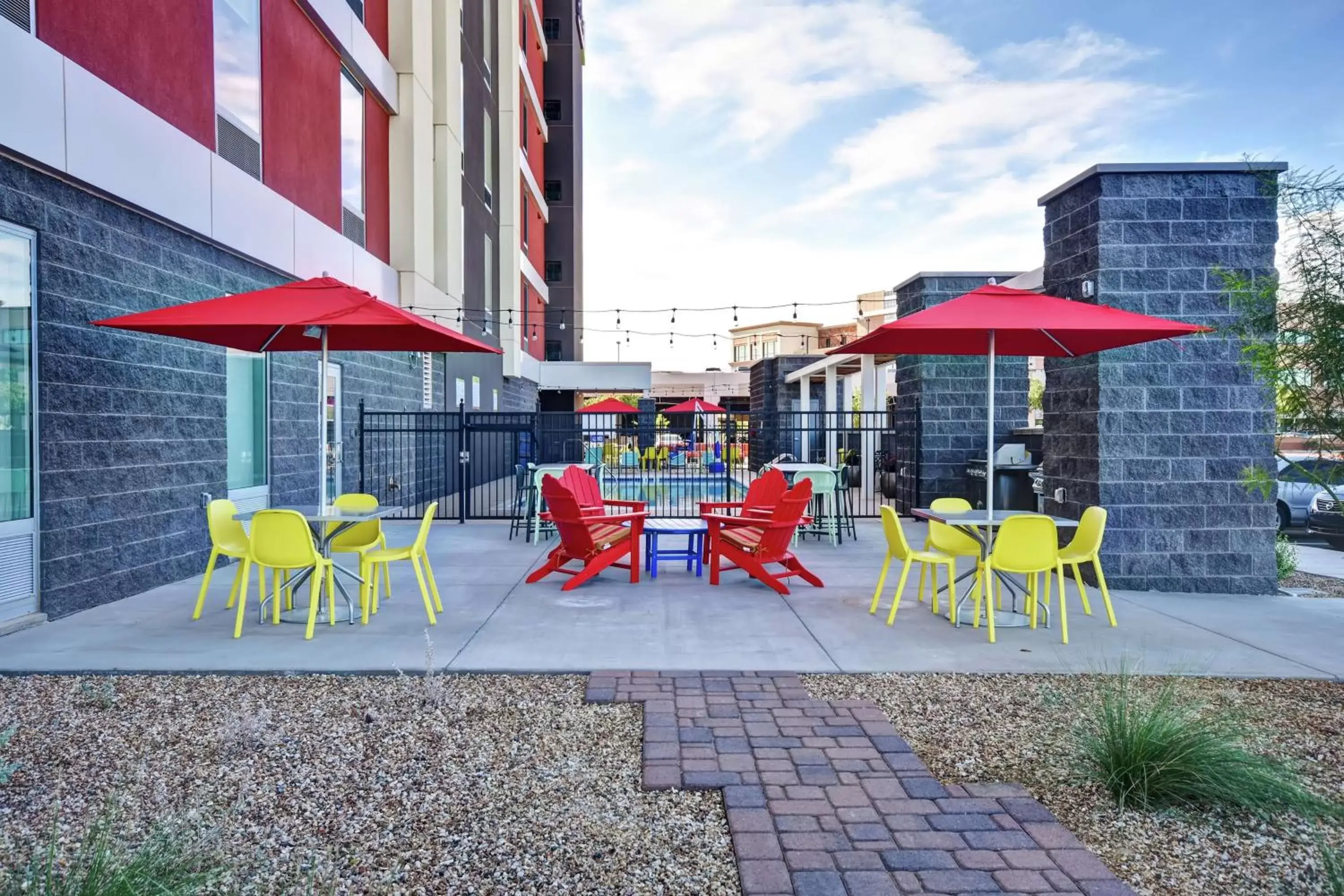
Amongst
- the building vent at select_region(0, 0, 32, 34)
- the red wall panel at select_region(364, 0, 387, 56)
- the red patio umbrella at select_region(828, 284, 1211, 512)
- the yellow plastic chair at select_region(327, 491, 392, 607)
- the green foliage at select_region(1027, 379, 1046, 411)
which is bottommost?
the yellow plastic chair at select_region(327, 491, 392, 607)

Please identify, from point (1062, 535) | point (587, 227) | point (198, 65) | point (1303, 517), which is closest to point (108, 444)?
point (198, 65)

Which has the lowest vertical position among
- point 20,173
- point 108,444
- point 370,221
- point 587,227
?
point 108,444

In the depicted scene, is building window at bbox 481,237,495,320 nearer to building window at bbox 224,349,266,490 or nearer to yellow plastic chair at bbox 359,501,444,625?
building window at bbox 224,349,266,490

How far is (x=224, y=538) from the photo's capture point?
215 inches

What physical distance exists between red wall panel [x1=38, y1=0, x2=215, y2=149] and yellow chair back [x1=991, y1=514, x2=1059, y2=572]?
7148 millimetres

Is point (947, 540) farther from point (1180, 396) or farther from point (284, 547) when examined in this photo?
point (284, 547)

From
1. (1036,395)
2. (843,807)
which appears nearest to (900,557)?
(843,807)

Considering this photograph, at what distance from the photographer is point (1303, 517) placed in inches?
445

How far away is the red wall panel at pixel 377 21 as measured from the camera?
1180cm

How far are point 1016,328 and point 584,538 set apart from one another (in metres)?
3.61

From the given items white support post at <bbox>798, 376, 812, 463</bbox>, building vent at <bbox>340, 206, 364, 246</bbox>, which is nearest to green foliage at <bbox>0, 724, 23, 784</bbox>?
building vent at <bbox>340, 206, 364, 246</bbox>

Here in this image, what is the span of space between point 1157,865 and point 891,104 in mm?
16569

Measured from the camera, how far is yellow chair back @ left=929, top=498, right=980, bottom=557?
6004mm

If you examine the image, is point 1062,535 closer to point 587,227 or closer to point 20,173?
point 20,173
